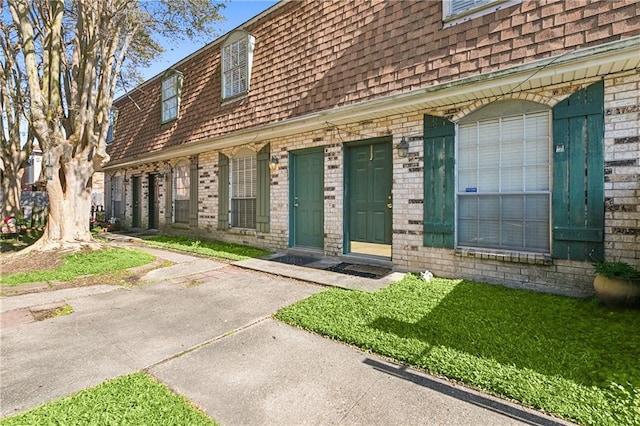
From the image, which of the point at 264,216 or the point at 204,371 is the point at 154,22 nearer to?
the point at 264,216

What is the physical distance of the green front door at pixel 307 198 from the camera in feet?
22.5

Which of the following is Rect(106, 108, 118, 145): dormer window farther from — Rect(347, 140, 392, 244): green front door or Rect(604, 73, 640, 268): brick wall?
Rect(604, 73, 640, 268): brick wall

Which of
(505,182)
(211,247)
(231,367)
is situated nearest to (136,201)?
(211,247)

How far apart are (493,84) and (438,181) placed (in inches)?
60.3

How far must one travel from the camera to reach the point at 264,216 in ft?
25.6

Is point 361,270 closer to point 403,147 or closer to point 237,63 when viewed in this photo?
point 403,147

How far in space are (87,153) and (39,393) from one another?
7208 mm

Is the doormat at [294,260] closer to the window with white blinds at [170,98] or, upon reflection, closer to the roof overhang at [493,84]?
the roof overhang at [493,84]

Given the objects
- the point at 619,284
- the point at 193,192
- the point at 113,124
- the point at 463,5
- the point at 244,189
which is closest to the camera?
the point at 619,284

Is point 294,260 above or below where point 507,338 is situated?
above

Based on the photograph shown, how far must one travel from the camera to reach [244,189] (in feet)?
28.0

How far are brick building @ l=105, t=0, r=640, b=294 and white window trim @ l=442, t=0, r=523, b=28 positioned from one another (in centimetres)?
2

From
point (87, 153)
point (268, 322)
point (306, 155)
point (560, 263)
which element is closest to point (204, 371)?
point (268, 322)

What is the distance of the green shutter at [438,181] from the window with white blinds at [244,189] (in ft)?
14.6
